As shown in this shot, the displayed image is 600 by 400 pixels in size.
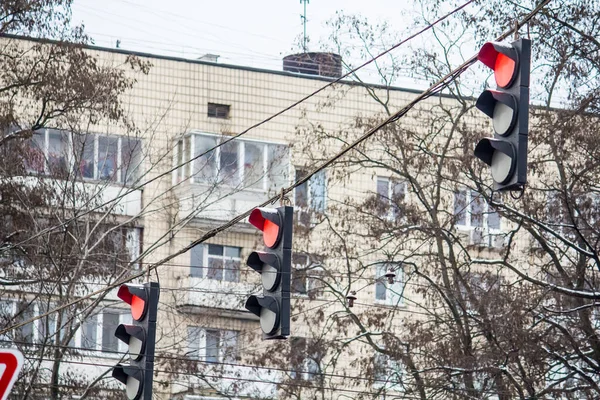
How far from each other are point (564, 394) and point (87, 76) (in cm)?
1074

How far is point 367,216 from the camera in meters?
31.8

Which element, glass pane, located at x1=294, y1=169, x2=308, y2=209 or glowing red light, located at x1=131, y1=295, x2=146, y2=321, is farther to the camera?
glass pane, located at x1=294, y1=169, x2=308, y2=209

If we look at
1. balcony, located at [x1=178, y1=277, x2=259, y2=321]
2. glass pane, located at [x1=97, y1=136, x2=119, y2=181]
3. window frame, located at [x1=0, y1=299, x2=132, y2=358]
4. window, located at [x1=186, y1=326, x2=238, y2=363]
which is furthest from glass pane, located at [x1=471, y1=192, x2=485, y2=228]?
glass pane, located at [x1=97, y1=136, x2=119, y2=181]

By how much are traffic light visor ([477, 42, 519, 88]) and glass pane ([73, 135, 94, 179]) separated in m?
20.3

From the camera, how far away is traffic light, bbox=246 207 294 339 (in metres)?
11.5

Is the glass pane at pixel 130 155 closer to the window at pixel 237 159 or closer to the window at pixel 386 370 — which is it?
the window at pixel 237 159

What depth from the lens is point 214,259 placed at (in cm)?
3981

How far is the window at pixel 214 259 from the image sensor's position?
3912cm

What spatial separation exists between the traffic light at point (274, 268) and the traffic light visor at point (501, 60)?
274 cm

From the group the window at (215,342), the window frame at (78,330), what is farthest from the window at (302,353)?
the window frame at (78,330)

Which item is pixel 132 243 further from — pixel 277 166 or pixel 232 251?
pixel 232 251

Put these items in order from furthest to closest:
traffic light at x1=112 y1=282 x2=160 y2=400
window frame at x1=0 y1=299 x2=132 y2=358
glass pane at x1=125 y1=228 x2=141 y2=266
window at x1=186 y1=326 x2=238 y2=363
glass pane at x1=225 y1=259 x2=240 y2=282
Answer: glass pane at x1=225 y1=259 x2=240 y2=282 → window at x1=186 y1=326 x2=238 y2=363 → glass pane at x1=125 y1=228 x2=141 y2=266 → window frame at x1=0 y1=299 x2=132 y2=358 → traffic light at x1=112 y1=282 x2=160 y2=400

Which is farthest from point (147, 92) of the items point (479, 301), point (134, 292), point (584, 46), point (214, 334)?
point (134, 292)

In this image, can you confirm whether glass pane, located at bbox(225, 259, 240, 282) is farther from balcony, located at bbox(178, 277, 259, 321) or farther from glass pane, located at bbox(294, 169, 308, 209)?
glass pane, located at bbox(294, 169, 308, 209)
